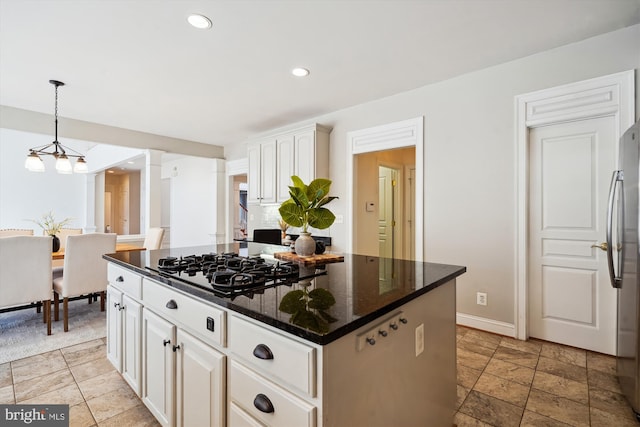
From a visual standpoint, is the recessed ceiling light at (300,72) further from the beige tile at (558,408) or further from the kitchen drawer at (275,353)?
the beige tile at (558,408)

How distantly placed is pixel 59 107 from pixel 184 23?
9.52 ft

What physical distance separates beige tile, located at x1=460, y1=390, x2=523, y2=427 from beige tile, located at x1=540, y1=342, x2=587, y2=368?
2.97ft

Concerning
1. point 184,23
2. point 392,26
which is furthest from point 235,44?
point 392,26

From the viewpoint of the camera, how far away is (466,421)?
5.47ft

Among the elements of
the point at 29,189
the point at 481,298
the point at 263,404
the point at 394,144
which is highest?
the point at 394,144

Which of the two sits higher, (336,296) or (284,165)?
(284,165)

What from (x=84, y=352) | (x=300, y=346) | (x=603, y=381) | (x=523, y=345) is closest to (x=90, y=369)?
(x=84, y=352)

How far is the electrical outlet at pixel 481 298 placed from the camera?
2.92 m

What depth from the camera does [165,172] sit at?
816cm

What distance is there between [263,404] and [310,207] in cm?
111

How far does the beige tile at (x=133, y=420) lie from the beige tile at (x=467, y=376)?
74.0 inches

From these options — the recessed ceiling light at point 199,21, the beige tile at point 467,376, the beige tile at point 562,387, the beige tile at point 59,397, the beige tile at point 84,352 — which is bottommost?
the beige tile at point 84,352

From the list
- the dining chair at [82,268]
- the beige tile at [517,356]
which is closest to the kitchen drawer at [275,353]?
the beige tile at [517,356]

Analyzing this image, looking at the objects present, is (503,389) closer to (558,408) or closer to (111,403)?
(558,408)
